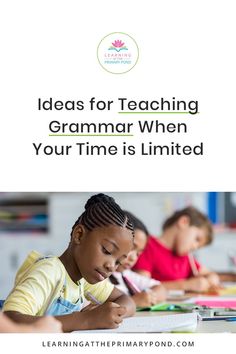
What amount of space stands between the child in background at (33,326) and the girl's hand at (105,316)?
0.14ft

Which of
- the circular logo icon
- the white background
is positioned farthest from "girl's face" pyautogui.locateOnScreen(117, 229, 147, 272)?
the circular logo icon

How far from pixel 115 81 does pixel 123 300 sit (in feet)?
1.09

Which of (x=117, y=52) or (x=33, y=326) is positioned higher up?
(x=117, y=52)

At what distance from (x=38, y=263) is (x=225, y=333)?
0.29 meters

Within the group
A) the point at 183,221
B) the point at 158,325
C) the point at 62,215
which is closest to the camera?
the point at 158,325

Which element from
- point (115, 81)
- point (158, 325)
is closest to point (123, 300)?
point (158, 325)

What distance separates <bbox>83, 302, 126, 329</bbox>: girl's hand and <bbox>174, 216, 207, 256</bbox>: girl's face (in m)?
0.37

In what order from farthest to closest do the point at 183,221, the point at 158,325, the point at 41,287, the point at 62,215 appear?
the point at 183,221 < the point at 62,215 < the point at 158,325 < the point at 41,287

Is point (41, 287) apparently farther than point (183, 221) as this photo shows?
No

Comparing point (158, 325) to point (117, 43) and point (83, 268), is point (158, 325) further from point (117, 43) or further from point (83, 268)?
point (117, 43)

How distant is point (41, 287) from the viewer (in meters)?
0.77

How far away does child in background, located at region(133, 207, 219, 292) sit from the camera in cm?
115

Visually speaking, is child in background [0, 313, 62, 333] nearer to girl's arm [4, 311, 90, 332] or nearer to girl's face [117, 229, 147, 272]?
girl's arm [4, 311, 90, 332]

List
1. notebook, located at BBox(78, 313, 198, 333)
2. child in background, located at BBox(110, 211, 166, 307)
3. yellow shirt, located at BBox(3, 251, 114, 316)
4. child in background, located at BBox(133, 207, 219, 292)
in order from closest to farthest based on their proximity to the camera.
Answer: yellow shirt, located at BBox(3, 251, 114, 316), notebook, located at BBox(78, 313, 198, 333), child in background, located at BBox(110, 211, 166, 307), child in background, located at BBox(133, 207, 219, 292)
